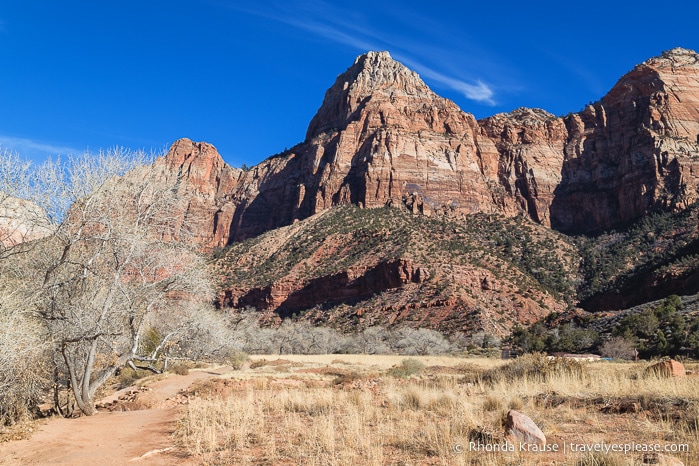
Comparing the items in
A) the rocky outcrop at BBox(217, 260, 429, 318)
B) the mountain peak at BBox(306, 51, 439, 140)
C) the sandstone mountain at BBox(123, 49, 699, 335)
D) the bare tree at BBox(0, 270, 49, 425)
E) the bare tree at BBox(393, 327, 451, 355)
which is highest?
the mountain peak at BBox(306, 51, 439, 140)

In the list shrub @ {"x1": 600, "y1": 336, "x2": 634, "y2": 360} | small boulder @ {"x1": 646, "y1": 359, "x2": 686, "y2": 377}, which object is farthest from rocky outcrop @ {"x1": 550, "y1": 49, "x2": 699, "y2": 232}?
small boulder @ {"x1": 646, "y1": 359, "x2": 686, "y2": 377}

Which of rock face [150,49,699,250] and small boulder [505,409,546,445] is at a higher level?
rock face [150,49,699,250]

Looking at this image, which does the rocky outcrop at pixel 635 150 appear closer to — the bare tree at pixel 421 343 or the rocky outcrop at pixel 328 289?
the rocky outcrop at pixel 328 289

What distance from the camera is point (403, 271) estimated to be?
62625mm

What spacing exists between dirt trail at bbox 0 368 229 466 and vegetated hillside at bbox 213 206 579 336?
44.4 m

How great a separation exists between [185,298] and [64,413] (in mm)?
4139

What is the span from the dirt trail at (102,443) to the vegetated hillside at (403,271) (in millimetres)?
44385

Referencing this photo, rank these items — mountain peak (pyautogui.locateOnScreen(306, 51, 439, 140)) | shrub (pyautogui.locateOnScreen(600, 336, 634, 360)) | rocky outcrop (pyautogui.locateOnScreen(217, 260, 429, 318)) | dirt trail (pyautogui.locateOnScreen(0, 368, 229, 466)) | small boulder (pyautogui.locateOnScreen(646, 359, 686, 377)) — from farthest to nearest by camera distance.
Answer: mountain peak (pyautogui.locateOnScreen(306, 51, 439, 140)) < rocky outcrop (pyautogui.locateOnScreen(217, 260, 429, 318)) < shrub (pyautogui.locateOnScreen(600, 336, 634, 360)) < small boulder (pyautogui.locateOnScreen(646, 359, 686, 377)) < dirt trail (pyautogui.locateOnScreen(0, 368, 229, 466))

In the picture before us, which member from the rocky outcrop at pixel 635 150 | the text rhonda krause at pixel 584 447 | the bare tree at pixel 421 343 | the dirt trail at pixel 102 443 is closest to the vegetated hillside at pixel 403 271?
the bare tree at pixel 421 343

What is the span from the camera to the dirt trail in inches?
268

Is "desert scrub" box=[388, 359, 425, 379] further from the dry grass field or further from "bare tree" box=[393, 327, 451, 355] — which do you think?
"bare tree" box=[393, 327, 451, 355]

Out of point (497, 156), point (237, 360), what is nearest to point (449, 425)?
point (237, 360)

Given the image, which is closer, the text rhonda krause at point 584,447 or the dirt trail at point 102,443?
the text rhonda krause at point 584,447

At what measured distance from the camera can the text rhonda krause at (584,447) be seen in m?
5.42
